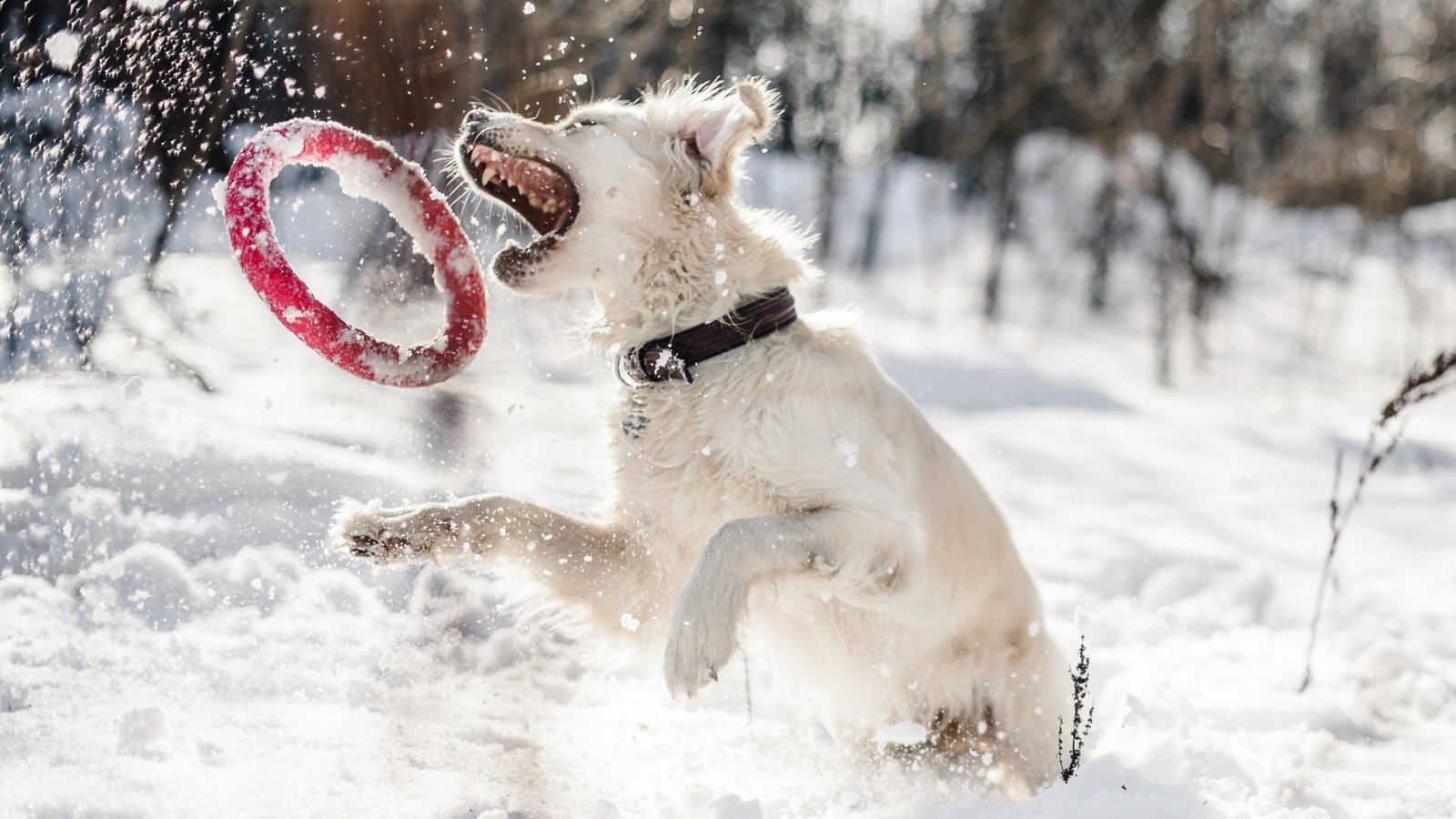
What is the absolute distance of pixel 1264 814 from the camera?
7.80 ft

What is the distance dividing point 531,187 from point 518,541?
106 centimetres

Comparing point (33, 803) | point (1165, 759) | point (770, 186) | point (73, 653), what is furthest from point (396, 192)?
point (770, 186)

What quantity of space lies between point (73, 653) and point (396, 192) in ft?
4.94

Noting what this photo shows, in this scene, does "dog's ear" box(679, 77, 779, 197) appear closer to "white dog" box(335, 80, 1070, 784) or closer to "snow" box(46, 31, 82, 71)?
"white dog" box(335, 80, 1070, 784)

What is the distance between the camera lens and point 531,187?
330 cm

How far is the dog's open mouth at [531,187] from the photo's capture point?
3055 mm

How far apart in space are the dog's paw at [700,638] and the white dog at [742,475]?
0.12 metres

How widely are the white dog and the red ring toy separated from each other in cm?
27

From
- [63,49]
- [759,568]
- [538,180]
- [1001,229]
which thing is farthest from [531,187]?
[1001,229]

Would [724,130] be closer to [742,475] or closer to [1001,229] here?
[742,475]

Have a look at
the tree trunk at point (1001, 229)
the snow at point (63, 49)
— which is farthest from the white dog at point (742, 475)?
the tree trunk at point (1001, 229)

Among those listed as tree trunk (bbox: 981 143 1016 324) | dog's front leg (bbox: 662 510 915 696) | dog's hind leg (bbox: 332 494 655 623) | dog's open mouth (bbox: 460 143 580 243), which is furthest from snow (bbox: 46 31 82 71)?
tree trunk (bbox: 981 143 1016 324)

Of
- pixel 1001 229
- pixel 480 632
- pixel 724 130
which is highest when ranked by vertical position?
pixel 1001 229

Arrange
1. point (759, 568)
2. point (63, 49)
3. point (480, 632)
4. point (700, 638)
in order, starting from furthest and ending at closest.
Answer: point (63, 49), point (480, 632), point (759, 568), point (700, 638)
